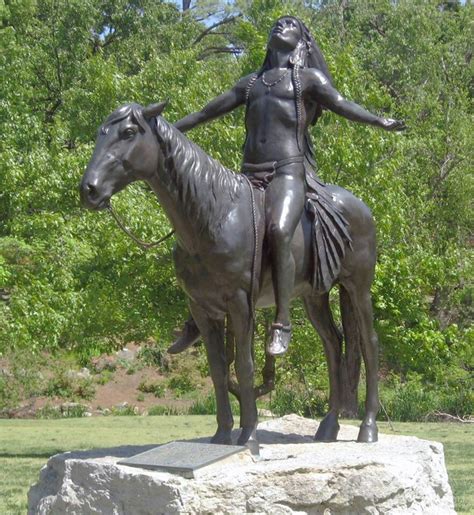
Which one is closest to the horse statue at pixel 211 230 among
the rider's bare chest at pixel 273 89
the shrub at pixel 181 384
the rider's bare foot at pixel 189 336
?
the rider's bare foot at pixel 189 336

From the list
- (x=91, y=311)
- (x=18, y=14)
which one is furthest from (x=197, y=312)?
(x=18, y=14)

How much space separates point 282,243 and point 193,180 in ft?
2.29

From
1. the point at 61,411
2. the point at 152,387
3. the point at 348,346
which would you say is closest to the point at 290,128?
the point at 348,346

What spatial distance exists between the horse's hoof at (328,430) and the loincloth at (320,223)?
100 centimetres

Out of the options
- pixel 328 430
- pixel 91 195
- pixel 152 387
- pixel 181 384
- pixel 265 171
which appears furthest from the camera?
pixel 152 387

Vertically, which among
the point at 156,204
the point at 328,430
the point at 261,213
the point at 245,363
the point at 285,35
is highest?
the point at 156,204

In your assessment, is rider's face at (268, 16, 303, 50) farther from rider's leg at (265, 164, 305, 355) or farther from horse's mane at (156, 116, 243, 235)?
horse's mane at (156, 116, 243, 235)

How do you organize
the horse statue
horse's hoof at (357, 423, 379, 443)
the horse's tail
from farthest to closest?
1. the horse's tail
2. horse's hoof at (357, 423, 379, 443)
3. the horse statue

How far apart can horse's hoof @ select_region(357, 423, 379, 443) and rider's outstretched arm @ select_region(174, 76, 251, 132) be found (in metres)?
2.44

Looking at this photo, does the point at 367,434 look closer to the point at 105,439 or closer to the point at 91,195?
Result: the point at 91,195

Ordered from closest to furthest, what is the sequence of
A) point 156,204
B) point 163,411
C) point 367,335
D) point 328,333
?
point 367,335 < point 328,333 < point 156,204 < point 163,411

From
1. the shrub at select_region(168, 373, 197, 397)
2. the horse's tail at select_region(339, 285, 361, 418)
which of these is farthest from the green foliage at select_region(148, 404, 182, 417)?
the horse's tail at select_region(339, 285, 361, 418)

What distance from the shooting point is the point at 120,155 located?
20.5 ft

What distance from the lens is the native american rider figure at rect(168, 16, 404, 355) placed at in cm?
706
